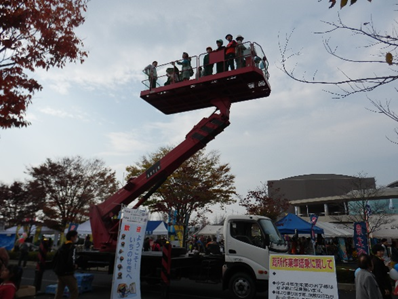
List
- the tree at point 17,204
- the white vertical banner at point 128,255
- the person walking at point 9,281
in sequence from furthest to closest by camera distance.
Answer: the tree at point 17,204, the white vertical banner at point 128,255, the person walking at point 9,281

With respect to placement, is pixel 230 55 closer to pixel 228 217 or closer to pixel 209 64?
pixel 209 64

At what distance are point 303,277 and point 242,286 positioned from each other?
392 cm

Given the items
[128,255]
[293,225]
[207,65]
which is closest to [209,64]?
[207,65]

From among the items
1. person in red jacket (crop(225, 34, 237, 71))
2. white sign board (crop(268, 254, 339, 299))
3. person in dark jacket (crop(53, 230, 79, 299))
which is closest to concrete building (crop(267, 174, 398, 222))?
person in red jacket (crop(225, 34, 237, 71))

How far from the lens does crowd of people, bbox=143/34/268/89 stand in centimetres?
945

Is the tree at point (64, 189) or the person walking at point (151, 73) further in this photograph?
the tree at point (64, 189)

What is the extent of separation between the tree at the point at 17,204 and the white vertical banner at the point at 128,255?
28.2m

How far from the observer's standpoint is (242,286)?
7.89 m

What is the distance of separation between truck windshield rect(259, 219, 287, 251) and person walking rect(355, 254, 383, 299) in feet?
11.3

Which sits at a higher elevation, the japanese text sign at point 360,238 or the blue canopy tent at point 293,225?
the blue canopy tent at point 293,225

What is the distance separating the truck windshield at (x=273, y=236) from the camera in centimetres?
797

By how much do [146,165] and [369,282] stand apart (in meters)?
20.6

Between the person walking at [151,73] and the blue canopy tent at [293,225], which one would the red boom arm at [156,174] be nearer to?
the person walking at [151,73]

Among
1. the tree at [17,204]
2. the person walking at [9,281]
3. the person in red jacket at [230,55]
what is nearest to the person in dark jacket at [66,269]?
the person walking at [9,281]
